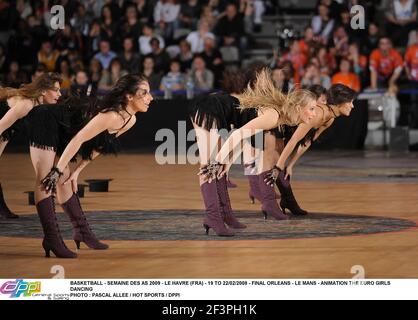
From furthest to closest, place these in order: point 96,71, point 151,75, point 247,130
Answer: point 96,71
point 151,75
point 247,130

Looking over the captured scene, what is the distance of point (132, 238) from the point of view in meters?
9.75

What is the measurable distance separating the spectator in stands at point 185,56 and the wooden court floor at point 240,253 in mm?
8314

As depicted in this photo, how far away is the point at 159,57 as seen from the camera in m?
21.1

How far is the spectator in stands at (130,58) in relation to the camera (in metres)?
21.3

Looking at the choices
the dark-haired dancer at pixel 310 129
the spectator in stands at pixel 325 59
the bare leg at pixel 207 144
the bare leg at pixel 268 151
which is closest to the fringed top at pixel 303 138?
the dark-haired dancer at pixel 310 129

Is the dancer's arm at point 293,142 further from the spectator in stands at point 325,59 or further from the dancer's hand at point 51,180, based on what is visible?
the spectator in stands at point 325,59

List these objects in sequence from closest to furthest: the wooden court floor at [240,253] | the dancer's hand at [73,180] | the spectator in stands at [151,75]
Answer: the wooden court floor at [240,253]
the dancer's hand at [73,180]
the spectator in stands at [151,75]

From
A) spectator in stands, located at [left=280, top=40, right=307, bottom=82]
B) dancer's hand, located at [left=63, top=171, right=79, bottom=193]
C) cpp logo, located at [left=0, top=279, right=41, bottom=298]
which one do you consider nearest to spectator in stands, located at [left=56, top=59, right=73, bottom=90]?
spectator in stands, located at [left=280, top=40, right=307, bottom=82]

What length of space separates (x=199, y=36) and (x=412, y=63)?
4.44m

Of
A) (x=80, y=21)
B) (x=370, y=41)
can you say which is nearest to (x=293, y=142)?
(x=370, y=41)

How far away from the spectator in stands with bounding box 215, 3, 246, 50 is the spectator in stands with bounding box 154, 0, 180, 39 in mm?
1103

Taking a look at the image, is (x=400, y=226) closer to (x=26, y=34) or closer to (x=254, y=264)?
(x=254, y=264)

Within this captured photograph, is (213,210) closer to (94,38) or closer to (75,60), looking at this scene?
(75,60)

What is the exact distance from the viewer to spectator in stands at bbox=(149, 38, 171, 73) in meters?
21.0
